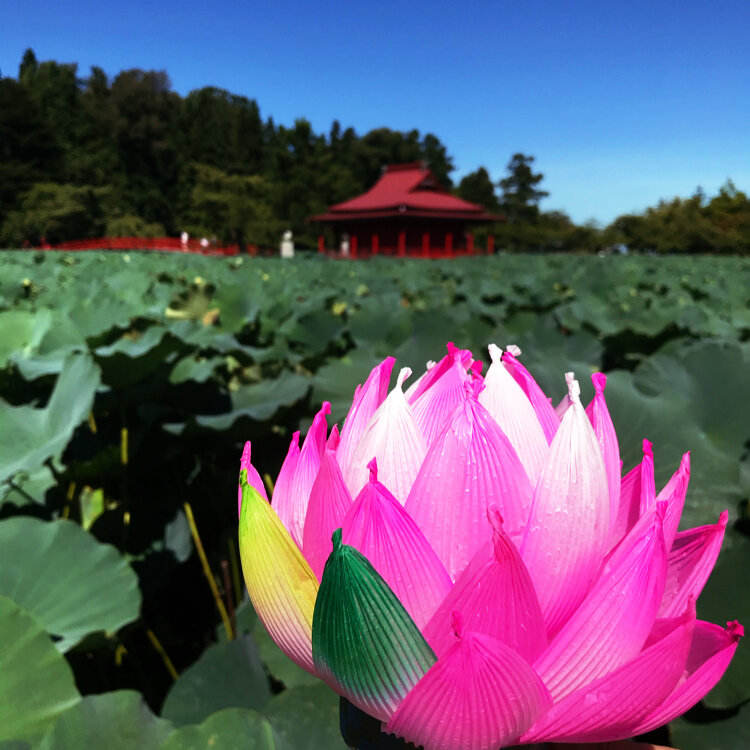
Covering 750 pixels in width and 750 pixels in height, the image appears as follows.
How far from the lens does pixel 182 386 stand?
166 cm

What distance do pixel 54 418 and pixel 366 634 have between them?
3.82 feet

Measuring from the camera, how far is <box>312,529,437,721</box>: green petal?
283 mm

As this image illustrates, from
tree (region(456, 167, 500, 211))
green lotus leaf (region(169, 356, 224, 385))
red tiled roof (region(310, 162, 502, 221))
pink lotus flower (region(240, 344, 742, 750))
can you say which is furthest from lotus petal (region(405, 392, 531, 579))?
tree (region(456, 167, 500, 211))

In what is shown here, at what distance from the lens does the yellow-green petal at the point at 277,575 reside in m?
0.32

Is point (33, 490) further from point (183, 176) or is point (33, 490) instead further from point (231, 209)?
point (183, 176)

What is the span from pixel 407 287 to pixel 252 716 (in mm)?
5056

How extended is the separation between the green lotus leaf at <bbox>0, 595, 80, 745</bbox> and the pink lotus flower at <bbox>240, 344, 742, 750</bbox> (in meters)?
0.44

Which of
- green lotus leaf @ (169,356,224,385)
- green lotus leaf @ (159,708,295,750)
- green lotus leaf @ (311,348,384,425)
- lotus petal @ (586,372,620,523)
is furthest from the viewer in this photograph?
green lotus leaf @ (169,356,224,385)

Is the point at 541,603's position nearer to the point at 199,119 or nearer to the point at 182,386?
the point at 182,386

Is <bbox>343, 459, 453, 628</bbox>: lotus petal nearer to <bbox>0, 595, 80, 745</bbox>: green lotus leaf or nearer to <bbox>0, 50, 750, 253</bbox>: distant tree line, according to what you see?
<bbox>0, 595, 80, 745</bbox>: green lotus leaf

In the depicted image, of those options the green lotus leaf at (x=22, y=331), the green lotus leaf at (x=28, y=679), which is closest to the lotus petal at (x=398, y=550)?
the green lotus leaf at (x=28, y=679)

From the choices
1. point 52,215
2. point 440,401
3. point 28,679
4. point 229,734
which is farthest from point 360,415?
point 52,215

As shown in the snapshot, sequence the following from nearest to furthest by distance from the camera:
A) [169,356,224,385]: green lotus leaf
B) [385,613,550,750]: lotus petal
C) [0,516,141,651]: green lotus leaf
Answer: [385,613,550,750]: lotus petal
[0,516,141,651]: green lotus leaf
[169,356,224,385]: green lotus leaf

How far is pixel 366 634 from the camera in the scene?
0.93 ft
